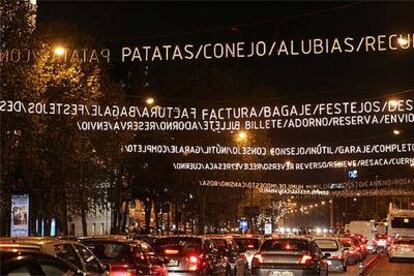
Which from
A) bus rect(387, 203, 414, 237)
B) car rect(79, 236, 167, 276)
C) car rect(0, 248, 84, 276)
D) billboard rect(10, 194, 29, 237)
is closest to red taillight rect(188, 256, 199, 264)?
car rect(79, 236, 167, 276)

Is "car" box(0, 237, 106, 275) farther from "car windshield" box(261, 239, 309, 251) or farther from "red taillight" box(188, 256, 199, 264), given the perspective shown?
"car windshield" box(261, 239, 309, 251)

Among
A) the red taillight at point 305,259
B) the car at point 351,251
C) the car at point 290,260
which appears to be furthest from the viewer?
the car at point 351,251

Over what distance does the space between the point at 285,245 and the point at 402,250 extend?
2165cm

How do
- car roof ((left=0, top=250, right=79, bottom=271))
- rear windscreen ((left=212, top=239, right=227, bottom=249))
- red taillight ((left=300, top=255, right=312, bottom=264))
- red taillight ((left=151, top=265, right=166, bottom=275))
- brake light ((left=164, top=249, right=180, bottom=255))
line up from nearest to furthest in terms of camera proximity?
car roof ((left=0, top=250, right=79, bottom=271)), red taillight ((left=151, top=265, right=166, bottom=275)), red taillight ((left=300, top=255, right=312, bottom=264)), brake light ((left=164, top=249, right=180, bottom=255)), rear windscreen ((left=212, top=239, right=227, bottom=249))

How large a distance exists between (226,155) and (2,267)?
3675cm

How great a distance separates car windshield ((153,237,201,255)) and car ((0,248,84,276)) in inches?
439

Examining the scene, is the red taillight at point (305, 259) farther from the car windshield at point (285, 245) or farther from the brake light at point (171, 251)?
the brake light at point (171, 251)

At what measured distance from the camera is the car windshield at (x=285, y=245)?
20.6 meters

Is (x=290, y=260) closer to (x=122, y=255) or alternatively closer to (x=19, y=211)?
(x=122, y=255)

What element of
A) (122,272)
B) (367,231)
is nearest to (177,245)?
(122,272)

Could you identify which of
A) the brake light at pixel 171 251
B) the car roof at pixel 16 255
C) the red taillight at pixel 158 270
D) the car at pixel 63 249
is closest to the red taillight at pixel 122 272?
the red taillight at pixel 158 270

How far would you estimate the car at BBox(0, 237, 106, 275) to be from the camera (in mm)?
10567

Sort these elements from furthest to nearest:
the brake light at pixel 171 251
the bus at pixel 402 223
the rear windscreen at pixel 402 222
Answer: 1. the rear windscreen at pixel 402 222
2. the bus at pixel 402 223
3. the brake light at pixel 171 251

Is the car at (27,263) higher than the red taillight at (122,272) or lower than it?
higher
